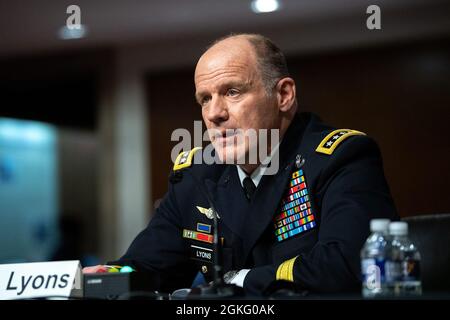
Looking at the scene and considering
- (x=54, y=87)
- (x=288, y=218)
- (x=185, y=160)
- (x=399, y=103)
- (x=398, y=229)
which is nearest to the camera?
(x=398, y=229)

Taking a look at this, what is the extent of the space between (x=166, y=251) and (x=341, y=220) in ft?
2.11

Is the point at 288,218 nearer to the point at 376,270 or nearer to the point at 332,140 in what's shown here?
the point at 332,140

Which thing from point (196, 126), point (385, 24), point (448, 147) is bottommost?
point (448, 147)

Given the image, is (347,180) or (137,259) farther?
(137,259)

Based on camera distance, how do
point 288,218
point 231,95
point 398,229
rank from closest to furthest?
point 398,229
point 288,218
point 231,95

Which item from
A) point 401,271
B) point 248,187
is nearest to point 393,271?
point 401,271

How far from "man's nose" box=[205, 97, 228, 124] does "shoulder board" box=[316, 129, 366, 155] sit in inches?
11.0

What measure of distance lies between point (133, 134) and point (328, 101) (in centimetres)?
162

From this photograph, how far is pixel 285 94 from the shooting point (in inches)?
85.0

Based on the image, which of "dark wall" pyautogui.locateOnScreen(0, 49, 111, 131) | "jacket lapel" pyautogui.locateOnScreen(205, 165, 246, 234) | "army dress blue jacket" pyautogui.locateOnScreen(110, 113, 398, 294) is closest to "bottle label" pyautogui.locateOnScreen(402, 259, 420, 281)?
"army dress blue jacket" pyautogui.locateOnScreen(110, 113, 398, 294)

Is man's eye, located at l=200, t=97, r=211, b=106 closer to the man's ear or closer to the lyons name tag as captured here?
the man's ear

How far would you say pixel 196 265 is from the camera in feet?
7.23

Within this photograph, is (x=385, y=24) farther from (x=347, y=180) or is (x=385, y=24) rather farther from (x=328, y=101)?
(x=347, y=180)

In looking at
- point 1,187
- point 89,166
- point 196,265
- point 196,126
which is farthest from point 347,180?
point 89,166
